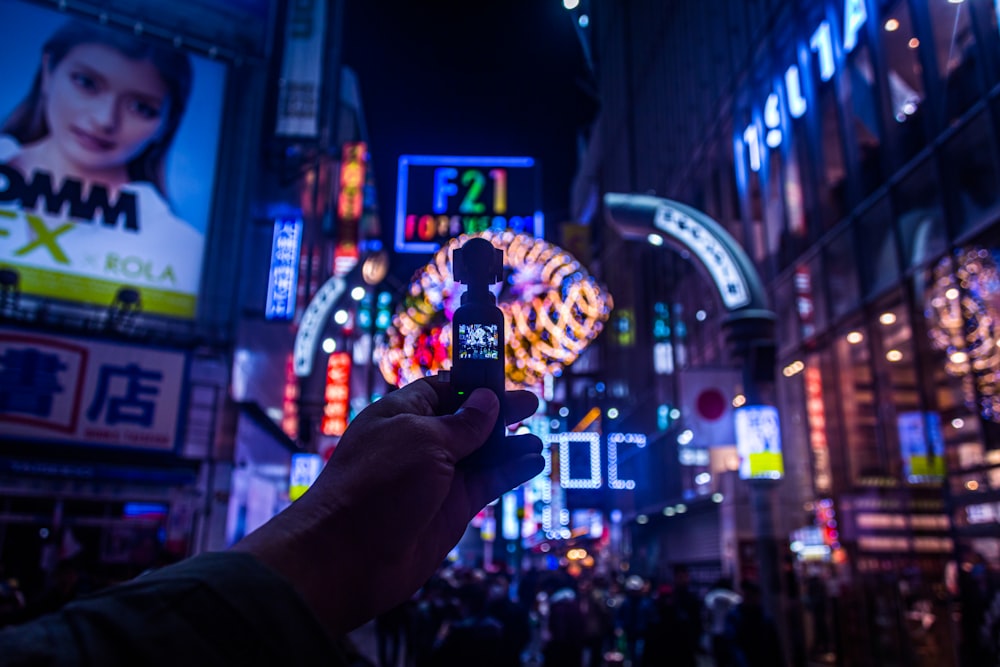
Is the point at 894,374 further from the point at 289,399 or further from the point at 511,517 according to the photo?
the point at 511,517

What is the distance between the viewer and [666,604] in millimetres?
11180

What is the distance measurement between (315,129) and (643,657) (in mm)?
17434

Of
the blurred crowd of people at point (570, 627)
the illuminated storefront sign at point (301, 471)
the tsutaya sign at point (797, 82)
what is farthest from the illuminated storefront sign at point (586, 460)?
the tsutaya sign at point (797, 82)

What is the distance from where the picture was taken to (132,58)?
1958 centimetres

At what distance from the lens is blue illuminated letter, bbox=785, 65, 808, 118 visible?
66.9 feet

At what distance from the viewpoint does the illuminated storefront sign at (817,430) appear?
18.5 m

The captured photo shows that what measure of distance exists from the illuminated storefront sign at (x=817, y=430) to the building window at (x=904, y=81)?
235 inches

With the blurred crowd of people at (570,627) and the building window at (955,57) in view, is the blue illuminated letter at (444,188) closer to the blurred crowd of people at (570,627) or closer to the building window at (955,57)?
the blurred crowd of people at (570,627)

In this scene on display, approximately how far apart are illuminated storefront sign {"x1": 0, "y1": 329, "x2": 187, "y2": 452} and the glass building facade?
45.0 feet

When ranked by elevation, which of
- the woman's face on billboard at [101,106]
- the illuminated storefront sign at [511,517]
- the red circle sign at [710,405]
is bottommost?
the illuminated storefront sign at [511,517]

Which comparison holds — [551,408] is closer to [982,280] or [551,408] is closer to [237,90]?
[237,90]

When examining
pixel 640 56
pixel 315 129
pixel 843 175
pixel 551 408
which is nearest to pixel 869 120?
pixel 843 175

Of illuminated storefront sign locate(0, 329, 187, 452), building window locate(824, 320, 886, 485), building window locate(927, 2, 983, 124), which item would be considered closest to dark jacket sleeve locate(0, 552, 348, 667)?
building window locate(927, 2, 983, 124)

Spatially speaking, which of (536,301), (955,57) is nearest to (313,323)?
(536,301)
